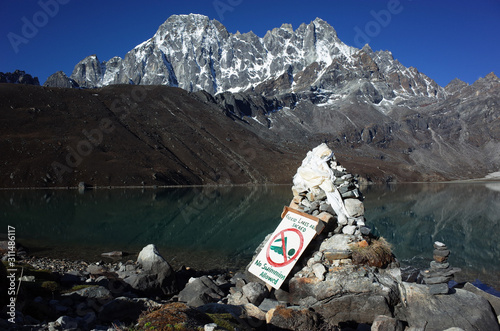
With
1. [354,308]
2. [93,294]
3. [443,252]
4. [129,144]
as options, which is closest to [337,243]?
[354,308]

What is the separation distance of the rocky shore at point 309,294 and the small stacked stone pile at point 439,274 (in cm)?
3

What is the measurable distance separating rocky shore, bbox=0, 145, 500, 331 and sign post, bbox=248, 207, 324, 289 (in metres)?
0.20

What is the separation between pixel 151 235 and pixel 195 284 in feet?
66.0

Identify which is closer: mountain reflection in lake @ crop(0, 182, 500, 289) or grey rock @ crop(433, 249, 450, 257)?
grey rock @ crop(433, 249, 450, 257)

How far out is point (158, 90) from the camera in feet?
602

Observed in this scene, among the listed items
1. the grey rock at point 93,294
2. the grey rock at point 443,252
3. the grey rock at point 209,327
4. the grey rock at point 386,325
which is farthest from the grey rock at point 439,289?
the grey rock at point 93,294

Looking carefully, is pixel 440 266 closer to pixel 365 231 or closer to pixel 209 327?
pixel 365 231

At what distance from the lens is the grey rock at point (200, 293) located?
12.4m

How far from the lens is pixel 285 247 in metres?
13.3

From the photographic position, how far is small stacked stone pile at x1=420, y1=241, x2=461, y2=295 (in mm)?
10773

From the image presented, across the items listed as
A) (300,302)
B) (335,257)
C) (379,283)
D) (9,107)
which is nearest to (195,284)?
(300,302)

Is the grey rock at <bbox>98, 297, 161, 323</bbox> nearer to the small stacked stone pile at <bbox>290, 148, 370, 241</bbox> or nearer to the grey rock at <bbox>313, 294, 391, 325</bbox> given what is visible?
the grey rock at <bbox>313, 294, 391, 325</bbox>

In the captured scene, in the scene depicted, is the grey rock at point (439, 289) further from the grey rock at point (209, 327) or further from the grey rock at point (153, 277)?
the grey rock at point (153, 277)

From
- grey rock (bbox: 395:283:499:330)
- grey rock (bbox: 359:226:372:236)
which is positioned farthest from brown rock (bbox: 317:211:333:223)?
grey rock (bbox: 395:283:499:330)
